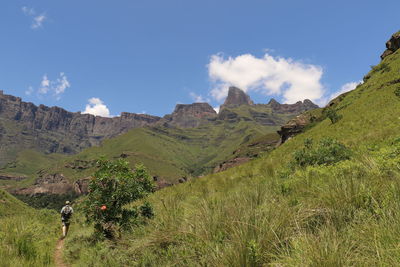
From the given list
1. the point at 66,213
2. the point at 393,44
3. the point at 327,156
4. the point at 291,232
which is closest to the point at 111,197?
the point at 66,213

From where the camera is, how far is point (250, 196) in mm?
5594

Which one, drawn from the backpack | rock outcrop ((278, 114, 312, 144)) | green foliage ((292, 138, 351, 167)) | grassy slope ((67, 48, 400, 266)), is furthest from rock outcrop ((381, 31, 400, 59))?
the backpack

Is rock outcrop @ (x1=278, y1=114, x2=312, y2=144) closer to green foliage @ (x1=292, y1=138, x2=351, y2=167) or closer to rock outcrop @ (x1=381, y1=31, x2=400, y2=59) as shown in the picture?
rock outcrop @ (x1=381, y1=31, x2=400, y2=59)

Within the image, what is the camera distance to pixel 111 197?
30.8 feet

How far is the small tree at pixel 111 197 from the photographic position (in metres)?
9.20

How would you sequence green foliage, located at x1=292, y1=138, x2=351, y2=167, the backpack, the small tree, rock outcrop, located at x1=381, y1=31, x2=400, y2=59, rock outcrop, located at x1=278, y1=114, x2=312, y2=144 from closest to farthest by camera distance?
1. the small tree
2. green foliage, located at x1=292, y1=138, x2=351, y2=167
3. the backpack
4. rock outcrop, located at x1=381, y1=31, x2=400, y2=59
5. rock outcrop, located at x1=278, y1=114, x2=312, y2=144

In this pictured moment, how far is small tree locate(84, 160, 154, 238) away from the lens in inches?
362

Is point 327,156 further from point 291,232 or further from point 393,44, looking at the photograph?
point 393,44

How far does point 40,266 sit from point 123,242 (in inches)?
74.9

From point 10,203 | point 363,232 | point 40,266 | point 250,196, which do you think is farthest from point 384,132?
point 10,203

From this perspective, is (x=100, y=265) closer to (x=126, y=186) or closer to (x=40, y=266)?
(x=40, y=266)

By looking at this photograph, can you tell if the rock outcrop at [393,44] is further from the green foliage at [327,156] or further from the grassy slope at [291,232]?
the grassy slope at [291,232]

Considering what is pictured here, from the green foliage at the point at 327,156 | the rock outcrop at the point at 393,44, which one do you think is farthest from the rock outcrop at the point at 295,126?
the green foliage at the point at 327,156

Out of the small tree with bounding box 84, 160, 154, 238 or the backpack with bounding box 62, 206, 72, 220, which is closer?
the small tree with bounding box 84, 160, 154, 238
